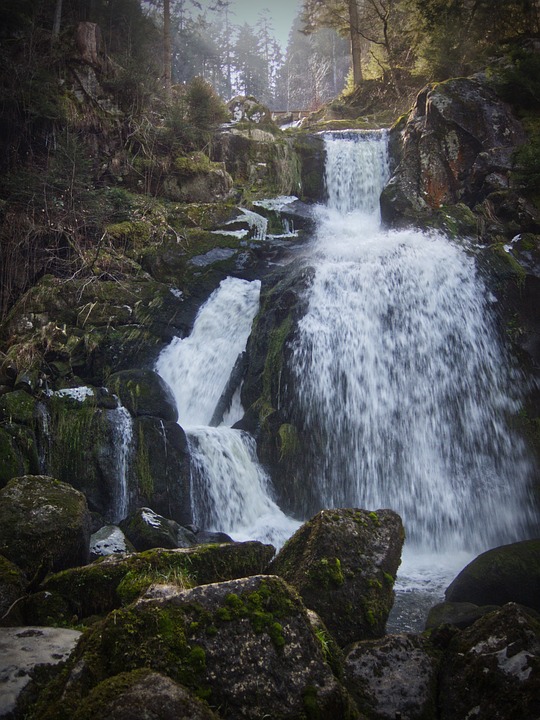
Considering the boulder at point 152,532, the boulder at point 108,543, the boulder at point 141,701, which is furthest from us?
the boulder at point 152,532

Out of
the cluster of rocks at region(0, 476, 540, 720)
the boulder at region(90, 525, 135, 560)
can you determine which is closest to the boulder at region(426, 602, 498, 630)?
the cluster of rocks at region(0, 476, 540, 720)

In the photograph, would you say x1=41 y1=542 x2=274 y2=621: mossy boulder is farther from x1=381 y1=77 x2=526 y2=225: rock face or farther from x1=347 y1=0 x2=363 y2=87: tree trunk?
x1=347 y1=0 x2=363 y2=87: tree trunk

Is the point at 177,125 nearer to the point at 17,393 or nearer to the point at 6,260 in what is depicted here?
the point at 6,260

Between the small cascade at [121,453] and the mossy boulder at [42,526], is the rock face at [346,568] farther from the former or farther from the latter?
the small cascade at [121,453]

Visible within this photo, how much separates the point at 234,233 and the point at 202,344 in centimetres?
446

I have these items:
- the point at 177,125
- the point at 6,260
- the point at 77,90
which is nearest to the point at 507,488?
the point at 6,260

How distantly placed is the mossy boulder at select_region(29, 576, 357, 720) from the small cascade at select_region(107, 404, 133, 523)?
628 cm

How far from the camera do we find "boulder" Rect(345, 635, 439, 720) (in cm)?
327

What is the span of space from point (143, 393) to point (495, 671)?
810cm

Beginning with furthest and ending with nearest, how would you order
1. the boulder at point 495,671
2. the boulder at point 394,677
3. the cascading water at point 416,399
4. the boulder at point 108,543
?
1. the cascading water at point 416,399
2. the boulder at point 108,543
3. the boulder at point 394,677
4. the boulder at point 495,671

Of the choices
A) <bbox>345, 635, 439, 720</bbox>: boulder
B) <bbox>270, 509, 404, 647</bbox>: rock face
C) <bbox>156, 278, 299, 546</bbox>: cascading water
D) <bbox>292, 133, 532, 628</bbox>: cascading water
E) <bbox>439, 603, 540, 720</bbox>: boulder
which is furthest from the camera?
<bbox>292, 133, 532, 628</bbox>: cascading water

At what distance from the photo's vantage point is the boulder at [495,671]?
9.76 ft

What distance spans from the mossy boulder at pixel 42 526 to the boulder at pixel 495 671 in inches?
162

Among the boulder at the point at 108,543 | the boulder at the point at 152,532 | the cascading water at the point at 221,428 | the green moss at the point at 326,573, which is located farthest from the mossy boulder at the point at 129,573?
the cascading water at the point at 221,428
